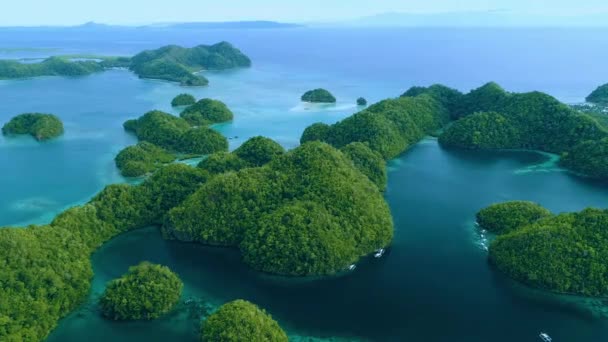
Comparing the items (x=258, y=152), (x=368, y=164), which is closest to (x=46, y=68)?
(x=258, y=152)

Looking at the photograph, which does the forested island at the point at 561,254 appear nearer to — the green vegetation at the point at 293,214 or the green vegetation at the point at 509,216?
the green vegetation at the point at 509,216

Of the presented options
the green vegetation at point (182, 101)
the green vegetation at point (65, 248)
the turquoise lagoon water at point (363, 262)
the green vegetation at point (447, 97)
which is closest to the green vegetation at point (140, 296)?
the turquoise lagoon water at point (363, 262)

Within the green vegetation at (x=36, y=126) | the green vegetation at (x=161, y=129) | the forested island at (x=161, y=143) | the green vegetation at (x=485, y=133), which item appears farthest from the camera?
the green vegetation at (x=36, y=126)

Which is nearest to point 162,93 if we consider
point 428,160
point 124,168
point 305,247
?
point 124,168

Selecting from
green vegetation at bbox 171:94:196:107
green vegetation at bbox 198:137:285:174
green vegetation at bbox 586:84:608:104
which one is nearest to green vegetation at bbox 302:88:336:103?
green vegetation at bbox 171:94:196:107

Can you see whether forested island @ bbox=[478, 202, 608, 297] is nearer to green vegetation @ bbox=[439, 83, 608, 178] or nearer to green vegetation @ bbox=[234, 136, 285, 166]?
green vegetation @ bbox=[234, 136, 285, 166]

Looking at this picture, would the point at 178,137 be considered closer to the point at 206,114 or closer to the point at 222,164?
the point at 206,114

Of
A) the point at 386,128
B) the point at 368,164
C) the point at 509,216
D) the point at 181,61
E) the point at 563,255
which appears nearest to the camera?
the point at 563,255

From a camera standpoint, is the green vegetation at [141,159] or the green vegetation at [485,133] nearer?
the green vegetation at [141,159]
